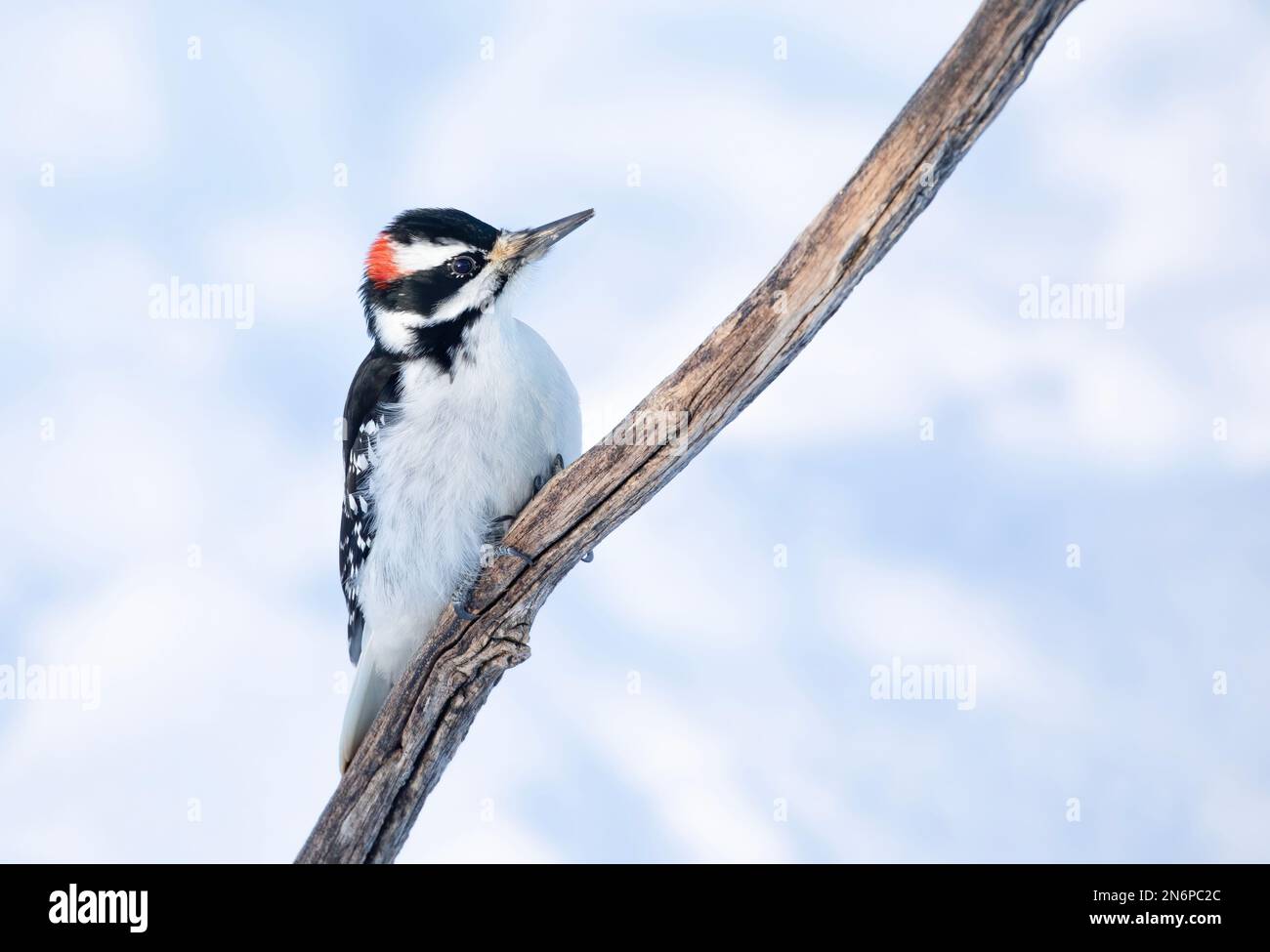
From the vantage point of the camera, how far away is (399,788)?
4000mm

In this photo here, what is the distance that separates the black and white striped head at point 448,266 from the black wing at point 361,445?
17 centimetres

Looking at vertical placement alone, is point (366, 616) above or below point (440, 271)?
below

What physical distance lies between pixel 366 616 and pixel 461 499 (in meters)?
0.80

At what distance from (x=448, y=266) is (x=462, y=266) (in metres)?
0.05

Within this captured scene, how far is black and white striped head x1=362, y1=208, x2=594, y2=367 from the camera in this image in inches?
152

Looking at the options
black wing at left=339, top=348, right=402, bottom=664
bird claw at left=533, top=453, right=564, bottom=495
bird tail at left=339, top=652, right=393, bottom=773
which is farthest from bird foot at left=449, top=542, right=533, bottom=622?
bird tail at left=339, top=652, right=393, bottom=773

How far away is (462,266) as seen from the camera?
3869 mm

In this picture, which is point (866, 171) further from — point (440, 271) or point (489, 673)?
point (489, 673)

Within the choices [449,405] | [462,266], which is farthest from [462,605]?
[462,266]

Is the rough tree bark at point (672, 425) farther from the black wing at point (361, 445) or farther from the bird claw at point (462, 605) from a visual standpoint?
the black wing at point (361, 445)
